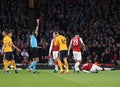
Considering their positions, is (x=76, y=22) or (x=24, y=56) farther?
(x=76, y=22)

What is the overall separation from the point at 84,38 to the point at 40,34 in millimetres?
3107

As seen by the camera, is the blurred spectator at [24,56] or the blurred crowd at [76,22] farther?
the blurred crowd at [76,22]

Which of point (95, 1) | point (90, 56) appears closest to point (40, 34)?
point (90, 56)

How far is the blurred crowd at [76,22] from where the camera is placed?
98.4ft

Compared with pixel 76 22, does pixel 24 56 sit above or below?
below

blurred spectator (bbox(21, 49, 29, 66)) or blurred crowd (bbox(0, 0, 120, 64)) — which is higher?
blurred crowd (bbox(0, 0, 120, 64))

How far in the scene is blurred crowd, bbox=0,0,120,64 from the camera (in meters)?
30.0

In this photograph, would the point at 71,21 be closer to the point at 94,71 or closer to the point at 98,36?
the point at 98,36

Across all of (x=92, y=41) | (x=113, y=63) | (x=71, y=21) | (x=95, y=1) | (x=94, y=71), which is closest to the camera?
(x=94, y=71)

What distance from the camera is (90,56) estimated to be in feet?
96.2

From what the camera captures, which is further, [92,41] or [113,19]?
[113,19]

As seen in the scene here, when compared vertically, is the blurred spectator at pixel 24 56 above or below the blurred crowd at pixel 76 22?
below

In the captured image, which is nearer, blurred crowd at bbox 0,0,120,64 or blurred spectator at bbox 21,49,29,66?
blurred spectator at bbox 21,49,29,66

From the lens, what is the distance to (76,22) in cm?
3459
